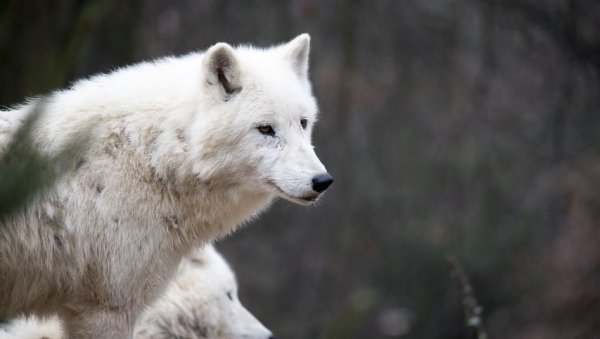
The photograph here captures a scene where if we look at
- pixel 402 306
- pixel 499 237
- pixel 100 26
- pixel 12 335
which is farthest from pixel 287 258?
pixel 12 335

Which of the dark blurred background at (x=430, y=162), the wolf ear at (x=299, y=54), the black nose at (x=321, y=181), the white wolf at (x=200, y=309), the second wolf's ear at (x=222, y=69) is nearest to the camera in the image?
the black nose at (x=321, y=181)

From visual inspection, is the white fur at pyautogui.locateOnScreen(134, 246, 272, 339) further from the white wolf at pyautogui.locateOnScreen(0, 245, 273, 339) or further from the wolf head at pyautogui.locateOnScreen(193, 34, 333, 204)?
the wolf head at pyautogui.locateOnScreen(193, 34, 333, 204)

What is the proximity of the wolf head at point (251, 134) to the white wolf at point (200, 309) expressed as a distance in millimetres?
792

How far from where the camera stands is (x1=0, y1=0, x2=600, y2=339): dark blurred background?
436 inches

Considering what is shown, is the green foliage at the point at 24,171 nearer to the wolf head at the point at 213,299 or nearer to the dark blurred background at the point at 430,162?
the wolf head at the point at 213,299

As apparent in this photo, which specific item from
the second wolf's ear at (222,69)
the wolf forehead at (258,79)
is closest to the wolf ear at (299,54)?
the wolf forehead at (258,79)

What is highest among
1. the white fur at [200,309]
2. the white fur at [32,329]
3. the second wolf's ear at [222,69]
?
the second wolf's ear at [222,69]

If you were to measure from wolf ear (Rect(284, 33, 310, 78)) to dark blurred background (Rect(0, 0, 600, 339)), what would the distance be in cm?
459

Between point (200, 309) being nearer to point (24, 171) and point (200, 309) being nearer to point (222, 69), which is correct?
point (222, 69)

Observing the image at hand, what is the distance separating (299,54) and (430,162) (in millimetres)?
8473

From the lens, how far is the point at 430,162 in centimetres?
1366

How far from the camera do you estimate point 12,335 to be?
17.0 feet

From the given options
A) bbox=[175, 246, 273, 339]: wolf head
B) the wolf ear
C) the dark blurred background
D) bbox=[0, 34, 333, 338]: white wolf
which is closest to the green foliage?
bbox=[0, 34, 333, 338]: white wolf

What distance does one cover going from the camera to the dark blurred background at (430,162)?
36.3 feet
